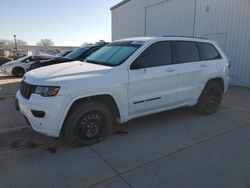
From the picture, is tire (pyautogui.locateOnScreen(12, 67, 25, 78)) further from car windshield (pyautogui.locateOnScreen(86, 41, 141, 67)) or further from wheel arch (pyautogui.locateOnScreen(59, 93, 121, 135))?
wheel arch (pyautogui.locateOnScreen(59, 93, 121, 135))

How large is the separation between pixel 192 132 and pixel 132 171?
1.88 m

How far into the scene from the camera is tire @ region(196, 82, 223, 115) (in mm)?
5289

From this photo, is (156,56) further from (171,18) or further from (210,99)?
(171,18)

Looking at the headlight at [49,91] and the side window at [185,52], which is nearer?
the headlight at [49,91]

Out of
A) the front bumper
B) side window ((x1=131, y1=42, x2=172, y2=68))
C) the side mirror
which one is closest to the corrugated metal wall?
side window ((x1=131, y1=42, x2=172, y2=68))

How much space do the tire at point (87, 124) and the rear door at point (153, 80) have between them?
529mm

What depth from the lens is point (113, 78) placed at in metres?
3.72

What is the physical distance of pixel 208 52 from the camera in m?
5.26

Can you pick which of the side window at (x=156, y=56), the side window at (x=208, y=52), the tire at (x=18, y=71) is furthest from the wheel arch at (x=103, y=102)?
the tire at (x=18, y=71)

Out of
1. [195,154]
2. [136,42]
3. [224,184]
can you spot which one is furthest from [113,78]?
[224,184]

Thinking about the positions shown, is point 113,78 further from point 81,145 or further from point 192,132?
point 192,132

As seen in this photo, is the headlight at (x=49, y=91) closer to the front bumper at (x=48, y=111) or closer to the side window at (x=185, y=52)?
the front bumper at (x=48, y=111)

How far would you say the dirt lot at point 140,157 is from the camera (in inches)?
111

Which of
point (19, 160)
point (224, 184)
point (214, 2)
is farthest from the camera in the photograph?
point (214, 2)
